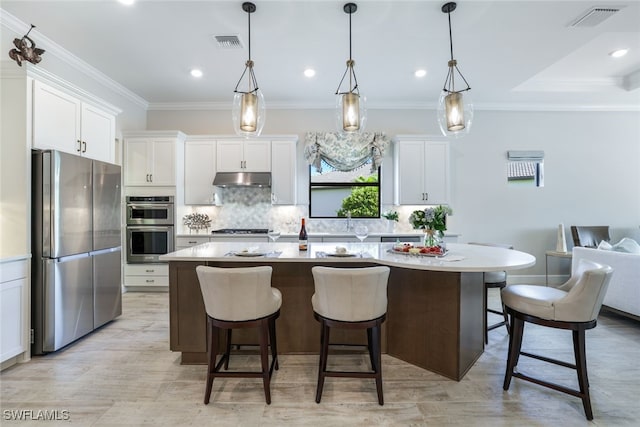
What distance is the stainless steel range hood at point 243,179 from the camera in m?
4.78

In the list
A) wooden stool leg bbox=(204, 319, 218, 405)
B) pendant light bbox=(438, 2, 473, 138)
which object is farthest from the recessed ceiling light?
wooden stool leg bbox=(204, 319, 218, 405)

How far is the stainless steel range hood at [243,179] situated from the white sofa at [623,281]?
4337mm

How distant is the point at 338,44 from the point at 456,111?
158 centimetres

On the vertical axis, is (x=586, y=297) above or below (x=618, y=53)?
below

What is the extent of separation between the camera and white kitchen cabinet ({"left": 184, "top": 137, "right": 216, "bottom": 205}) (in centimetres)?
496

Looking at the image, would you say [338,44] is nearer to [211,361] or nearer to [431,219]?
[431,219]

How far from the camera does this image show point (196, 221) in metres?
5.07

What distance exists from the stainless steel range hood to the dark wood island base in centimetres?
239

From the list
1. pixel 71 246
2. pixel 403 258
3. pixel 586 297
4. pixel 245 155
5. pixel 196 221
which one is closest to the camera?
pixel 586 297

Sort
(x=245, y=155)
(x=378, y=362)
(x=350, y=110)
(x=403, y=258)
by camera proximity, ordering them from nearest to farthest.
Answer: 1. (x=378, y=362)
2. (x=403, y=258)
3. (x=350, y=110)
4. (x=245, y=155)

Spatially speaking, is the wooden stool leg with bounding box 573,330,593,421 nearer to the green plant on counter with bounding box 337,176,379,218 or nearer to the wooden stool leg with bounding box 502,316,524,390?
the wooden stool leg with bounding box 502,316,524,390

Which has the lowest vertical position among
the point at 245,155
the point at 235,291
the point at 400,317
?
the point at 400,317

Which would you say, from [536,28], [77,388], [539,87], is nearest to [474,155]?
[539,87]

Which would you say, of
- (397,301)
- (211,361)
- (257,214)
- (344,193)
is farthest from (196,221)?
(397,301)
